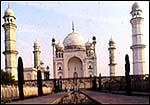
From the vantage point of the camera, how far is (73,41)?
53.3 metres

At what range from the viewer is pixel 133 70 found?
42594mm

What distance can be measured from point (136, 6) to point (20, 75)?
30512 mm

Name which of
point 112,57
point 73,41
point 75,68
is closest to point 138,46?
point 112,57

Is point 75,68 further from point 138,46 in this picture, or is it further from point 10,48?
point 10,48

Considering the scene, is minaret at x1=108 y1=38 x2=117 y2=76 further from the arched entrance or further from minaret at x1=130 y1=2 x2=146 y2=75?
minaret at x1=130 y1=2 x2=146 y2=75

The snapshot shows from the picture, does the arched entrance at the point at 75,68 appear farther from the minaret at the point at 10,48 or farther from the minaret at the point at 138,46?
the minaret at the point at 10,48

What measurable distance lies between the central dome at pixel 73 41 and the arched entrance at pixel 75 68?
237cm

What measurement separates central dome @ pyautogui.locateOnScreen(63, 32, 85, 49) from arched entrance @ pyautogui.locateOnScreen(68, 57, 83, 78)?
2371mm

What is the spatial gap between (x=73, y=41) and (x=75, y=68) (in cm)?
452

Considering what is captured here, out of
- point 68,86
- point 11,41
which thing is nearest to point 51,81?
point 68,86

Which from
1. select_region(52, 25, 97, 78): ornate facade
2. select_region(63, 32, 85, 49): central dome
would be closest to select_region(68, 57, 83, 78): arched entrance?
select_region(52, 25, 97, 78): ornate facade

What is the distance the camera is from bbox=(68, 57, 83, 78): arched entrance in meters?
54.3

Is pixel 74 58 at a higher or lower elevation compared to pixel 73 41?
lower

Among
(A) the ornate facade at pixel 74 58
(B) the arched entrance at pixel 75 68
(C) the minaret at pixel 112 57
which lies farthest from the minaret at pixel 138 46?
(B) the arched entrance at pixel 75 68
